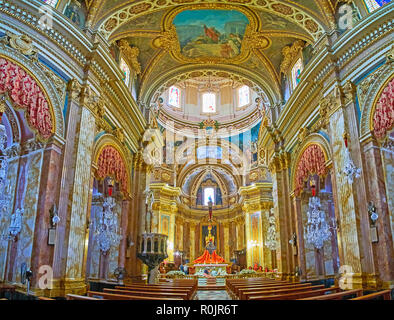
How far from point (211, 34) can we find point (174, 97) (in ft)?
41.8

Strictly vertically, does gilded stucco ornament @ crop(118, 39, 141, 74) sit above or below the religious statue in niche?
above

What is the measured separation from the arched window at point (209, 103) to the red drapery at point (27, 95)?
20.0 meters

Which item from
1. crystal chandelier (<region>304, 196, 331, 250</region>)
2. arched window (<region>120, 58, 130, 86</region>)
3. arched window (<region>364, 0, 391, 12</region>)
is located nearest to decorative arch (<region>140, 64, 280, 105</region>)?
arched window (<region>120, 58, 130, 86</region>)

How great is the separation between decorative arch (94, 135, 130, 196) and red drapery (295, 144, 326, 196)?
23.7 ft

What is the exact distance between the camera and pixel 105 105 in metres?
12.3

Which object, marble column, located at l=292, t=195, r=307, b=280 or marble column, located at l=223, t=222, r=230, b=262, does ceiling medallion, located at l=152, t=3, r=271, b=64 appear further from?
marble column, located at l=223, t=222, r=230, b=262

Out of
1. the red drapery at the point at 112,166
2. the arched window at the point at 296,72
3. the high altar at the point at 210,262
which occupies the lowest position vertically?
the high altar at the point at 210,262

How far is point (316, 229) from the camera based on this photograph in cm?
1243

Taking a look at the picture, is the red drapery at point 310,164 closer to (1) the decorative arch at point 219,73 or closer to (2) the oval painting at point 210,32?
(1) the decorative arch at point 219,73


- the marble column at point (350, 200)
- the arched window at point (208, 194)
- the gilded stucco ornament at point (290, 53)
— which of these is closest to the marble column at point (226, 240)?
the arched window at point (208, 194)

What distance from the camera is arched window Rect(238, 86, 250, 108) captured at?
27.2 meters

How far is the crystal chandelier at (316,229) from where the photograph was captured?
12.5 meters

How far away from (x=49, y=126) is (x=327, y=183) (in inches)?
441
